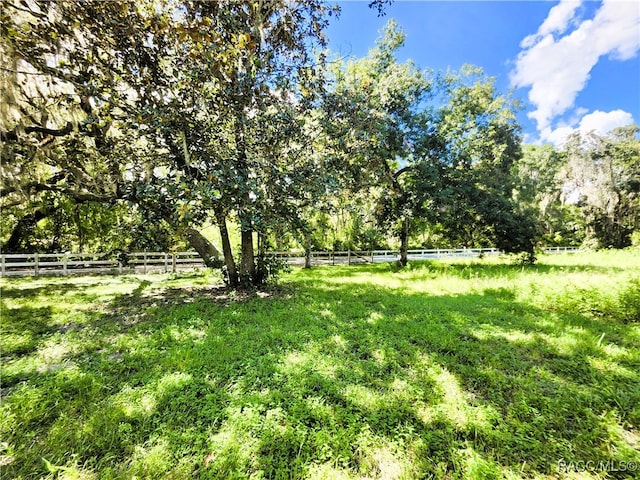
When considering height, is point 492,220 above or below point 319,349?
above

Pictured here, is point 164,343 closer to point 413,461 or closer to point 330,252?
point 413,461

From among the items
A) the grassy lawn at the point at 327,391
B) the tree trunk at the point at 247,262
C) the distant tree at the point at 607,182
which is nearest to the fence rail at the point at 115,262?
the tree trunk at the point at 247,262

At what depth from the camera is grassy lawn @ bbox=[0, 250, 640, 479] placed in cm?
205

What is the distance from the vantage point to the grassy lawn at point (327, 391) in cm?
205

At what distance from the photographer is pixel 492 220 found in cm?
1286

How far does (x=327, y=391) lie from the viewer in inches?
114

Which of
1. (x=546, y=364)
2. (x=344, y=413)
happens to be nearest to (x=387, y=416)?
(x=344, y=413)

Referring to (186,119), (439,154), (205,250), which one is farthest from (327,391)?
(439,154)

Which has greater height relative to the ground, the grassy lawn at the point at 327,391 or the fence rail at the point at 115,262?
the fence rail at the point at 115,262

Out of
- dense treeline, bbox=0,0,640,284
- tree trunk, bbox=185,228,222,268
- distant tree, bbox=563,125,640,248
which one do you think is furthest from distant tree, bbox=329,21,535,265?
distant tree, bbox=563,125,640,248

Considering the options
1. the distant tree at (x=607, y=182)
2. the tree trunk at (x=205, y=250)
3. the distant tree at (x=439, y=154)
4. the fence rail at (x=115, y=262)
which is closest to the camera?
the tree trunk at (x=205, y=250)

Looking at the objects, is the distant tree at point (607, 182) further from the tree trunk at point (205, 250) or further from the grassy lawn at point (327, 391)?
the tree trunk at point (205, 250)

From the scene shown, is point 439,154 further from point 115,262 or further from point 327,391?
point 115,262

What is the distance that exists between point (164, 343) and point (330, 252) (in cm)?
1383
